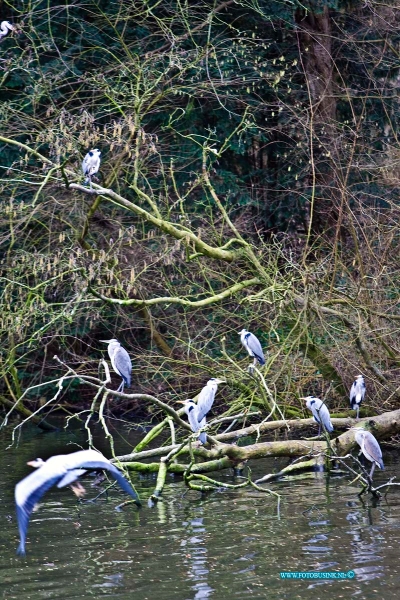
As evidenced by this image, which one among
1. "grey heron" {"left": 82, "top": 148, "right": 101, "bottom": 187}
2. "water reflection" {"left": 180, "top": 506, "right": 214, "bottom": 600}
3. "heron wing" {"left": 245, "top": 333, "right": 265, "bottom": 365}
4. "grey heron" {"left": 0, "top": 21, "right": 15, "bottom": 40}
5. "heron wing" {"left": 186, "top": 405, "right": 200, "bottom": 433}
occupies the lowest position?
"heron wing" {"left": 186, "top": 405, "right": 200, "bottom": 433}

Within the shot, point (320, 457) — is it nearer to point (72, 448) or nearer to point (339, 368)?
point (339, 368)

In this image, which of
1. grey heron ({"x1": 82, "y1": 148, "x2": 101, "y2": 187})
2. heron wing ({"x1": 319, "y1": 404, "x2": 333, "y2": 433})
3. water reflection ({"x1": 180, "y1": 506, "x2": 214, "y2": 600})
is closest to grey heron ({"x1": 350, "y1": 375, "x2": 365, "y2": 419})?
heron wing ({"x1": 319, "y1": 404, "x2": 333, "y2": 433})

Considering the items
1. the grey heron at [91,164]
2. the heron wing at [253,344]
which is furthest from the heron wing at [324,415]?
the grey heron at [91,164]

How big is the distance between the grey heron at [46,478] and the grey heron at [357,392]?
5.17m

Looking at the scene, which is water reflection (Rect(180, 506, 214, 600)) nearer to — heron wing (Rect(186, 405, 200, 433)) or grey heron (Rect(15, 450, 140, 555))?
grey heron (Rect(15, 450, 140, 555))

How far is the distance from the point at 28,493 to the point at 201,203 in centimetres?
709

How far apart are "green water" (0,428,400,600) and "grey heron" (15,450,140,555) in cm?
62

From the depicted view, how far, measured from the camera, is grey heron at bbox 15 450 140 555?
653 centimetres

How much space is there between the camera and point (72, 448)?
13.9 m

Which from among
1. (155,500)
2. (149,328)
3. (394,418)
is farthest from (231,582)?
(149,328)

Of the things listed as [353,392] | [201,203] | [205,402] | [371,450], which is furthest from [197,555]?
[201,203]

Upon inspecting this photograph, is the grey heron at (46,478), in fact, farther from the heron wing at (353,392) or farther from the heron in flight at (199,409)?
the heron wing at (353,392)

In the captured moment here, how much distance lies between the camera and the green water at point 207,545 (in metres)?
6.80

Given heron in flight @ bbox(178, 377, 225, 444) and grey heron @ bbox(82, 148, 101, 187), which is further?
grey heron @ bbox(82, 148, 101, 187)
